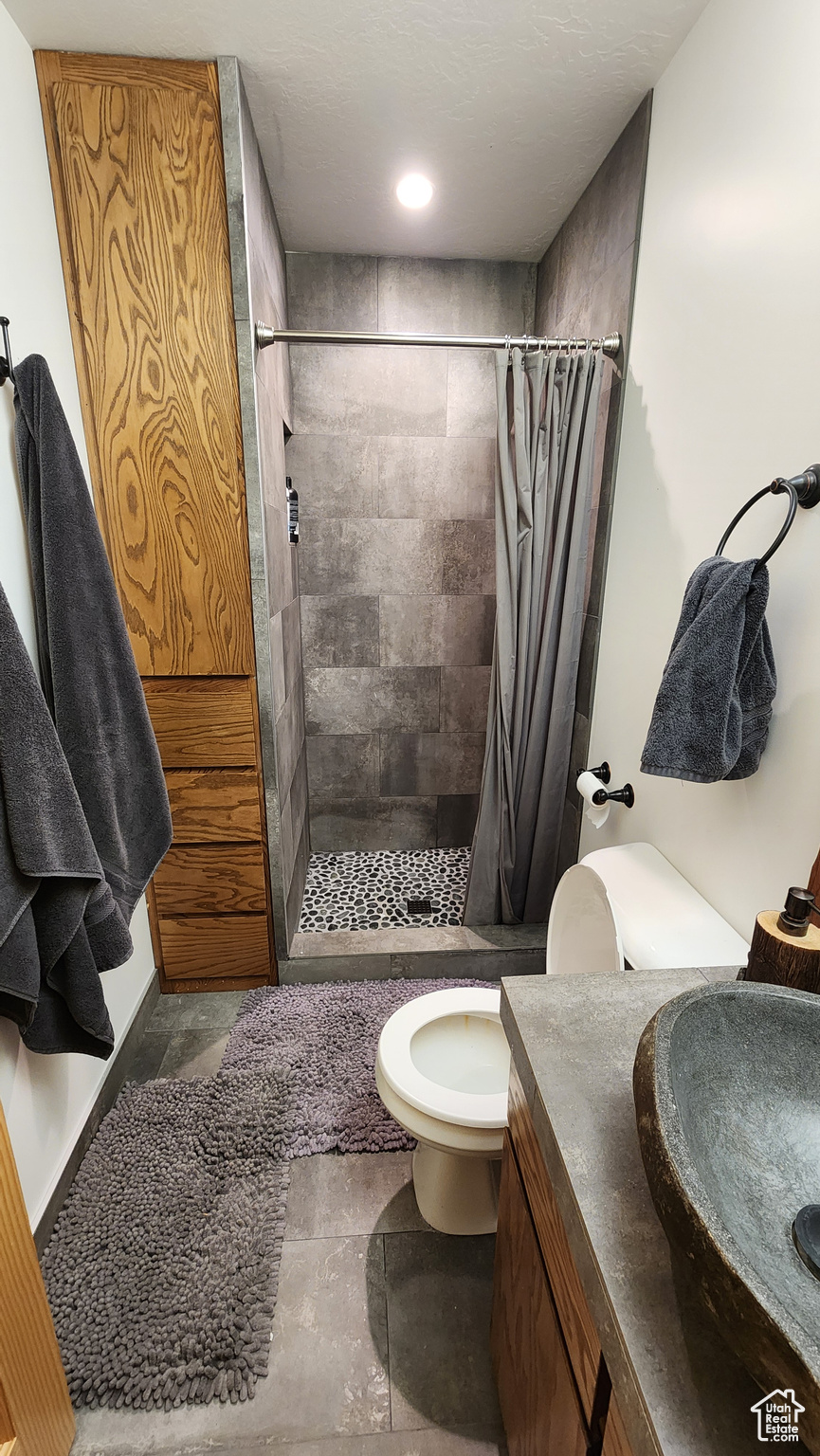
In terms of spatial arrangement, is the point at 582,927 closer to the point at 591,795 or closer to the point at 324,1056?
the point at 591,795

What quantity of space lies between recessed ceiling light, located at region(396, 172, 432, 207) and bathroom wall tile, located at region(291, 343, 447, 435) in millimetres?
507

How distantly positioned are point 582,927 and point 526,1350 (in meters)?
0.74

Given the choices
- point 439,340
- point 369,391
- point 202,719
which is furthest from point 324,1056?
point 369,391

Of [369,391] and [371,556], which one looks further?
[371,556]

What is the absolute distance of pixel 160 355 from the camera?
5.39 ft

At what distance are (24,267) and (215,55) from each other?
684 mm

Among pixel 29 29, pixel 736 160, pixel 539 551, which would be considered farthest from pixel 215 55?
pixel 539 551

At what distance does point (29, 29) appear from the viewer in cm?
139

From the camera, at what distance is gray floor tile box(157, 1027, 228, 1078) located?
186 centimetres

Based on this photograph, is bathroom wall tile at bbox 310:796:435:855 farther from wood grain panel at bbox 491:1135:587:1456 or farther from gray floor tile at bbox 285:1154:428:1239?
wood grain panel at bbox 491:1135:587:1456

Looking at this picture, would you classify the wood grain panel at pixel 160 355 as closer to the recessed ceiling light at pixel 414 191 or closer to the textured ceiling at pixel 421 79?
the textured ceiling at pixel 421 79

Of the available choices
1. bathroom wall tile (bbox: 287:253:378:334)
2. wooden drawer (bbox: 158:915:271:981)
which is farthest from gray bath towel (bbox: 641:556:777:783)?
bathroom wall tile (bbox: 287:253:378:334)

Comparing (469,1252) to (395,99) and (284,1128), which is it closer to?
(284,1128)

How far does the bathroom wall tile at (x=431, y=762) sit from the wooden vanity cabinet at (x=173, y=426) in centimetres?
100
